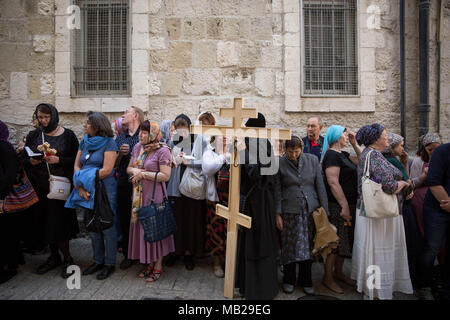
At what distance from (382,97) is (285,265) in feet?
13.1

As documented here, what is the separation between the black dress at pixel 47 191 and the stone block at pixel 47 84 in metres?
2.08

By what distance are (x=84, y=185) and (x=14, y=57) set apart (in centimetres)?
382

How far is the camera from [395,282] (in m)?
3.11

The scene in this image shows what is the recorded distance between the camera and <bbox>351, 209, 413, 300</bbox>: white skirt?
2.95m

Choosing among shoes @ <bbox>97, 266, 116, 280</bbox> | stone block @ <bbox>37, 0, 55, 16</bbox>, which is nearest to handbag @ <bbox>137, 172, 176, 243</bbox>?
shoes @ <bbox>97, 266, 116, 280</bbox>

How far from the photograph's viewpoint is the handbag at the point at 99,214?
11.0 feet

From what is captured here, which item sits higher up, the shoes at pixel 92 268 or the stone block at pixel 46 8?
the stone block at pixel 46 8

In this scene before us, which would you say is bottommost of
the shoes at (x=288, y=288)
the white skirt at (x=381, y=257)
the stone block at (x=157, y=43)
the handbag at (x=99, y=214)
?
the shoes at (x=288, y=288)

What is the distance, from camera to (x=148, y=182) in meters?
3.42

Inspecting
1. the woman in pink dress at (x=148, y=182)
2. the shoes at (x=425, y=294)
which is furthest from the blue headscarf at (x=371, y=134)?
the woman in pink dress at (x=148, y=182)

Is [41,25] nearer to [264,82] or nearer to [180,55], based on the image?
[180,55]

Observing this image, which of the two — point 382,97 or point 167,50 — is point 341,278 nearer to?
point 382,97

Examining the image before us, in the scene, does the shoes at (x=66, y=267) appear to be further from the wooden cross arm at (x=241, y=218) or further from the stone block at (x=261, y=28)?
the stone block at (x=261, y=28)

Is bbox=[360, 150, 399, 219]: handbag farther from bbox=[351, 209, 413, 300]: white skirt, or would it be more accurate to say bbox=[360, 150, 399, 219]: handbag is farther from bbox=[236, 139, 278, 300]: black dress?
bbox=[236, 139, 278, 300]: black dress
